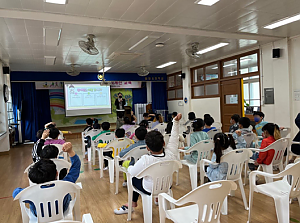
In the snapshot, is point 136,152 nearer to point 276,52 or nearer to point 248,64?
point 276,52

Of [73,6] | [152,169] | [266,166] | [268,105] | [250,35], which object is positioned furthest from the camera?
[268,105]

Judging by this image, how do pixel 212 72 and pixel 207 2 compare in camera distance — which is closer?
pixel 207 2

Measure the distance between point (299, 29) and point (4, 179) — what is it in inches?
264

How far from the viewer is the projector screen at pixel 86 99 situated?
9859 millimetres

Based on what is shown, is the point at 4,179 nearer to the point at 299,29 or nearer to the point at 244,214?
the point at 244,214

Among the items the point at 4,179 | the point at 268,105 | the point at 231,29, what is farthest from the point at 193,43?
the point at 4,179

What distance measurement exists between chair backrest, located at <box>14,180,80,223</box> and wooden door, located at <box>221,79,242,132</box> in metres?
6.33

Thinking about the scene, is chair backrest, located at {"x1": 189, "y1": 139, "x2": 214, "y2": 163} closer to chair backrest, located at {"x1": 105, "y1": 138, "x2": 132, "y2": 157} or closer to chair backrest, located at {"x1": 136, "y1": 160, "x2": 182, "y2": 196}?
chair backrest, located at {"x1": 136, "y1": 160, "x2": 182, "y2": 196}

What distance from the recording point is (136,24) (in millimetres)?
4188

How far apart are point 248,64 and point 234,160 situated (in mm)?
5025

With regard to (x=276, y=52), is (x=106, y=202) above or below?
below

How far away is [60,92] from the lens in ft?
33.5

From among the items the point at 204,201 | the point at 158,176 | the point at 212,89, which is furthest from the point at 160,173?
the point at 212,89

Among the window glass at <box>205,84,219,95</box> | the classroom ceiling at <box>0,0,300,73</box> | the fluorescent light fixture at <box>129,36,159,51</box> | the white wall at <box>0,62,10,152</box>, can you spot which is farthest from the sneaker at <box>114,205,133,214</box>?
the window glass at <box>205,84,219,95</box>
